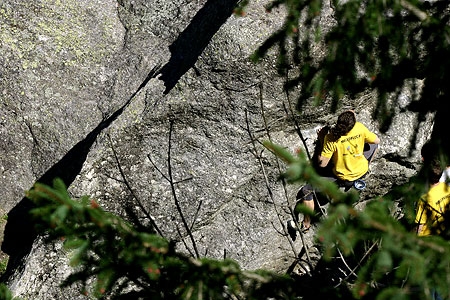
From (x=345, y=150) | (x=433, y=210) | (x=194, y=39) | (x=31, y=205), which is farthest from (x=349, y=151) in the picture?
(x=31, y=205)

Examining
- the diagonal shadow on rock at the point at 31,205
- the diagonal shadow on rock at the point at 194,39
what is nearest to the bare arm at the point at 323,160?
the diagonal shadow on rock at the point at 194,39

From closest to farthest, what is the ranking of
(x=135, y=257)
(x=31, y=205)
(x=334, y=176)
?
(x=135, y=257) → (x=334, y=176) → (x=31, y=205)

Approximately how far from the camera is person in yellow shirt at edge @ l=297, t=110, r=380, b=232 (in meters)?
7.90

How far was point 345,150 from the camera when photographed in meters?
8.09

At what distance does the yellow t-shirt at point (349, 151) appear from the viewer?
805 centimetres

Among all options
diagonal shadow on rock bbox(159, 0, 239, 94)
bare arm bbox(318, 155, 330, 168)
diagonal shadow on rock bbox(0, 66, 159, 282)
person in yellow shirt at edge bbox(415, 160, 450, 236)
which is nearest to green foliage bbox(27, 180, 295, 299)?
person in yellow shirt at edge bbox(415, 160, 450, 236)

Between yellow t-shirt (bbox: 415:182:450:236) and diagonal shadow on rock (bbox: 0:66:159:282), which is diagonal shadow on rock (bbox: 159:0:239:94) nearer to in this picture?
diagonal shadow on rock (bbox: 0:66:159:282)

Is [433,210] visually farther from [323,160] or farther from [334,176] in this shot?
[334,176]

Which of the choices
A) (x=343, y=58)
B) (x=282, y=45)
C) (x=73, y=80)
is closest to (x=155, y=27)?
(x=73, y=80)

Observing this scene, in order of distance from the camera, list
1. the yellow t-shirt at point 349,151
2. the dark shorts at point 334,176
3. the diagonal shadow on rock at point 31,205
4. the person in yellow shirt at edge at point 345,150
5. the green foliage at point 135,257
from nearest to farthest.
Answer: the green foliage at point 135,257
the person in yellow shirt at edge at point 345,150
the yellow t-shirt at point 349,151
the dark shorts at point 334,176
the diagonal shadow on rock at point 31,205

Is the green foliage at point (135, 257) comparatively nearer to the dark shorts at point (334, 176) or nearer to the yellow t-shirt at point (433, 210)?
the yellow t-shirt at point (433, 210)

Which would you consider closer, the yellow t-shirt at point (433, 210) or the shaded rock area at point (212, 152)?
the yellow t-shirt at point (433, 210)

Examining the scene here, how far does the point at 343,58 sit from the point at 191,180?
4050 mm

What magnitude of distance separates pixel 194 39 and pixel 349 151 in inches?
130
